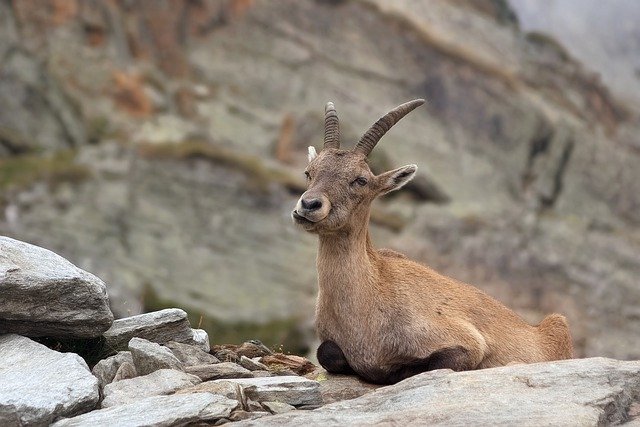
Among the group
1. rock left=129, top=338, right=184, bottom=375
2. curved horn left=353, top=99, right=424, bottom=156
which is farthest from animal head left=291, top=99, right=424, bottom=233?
rock left=129, top=338, right=184, bottom=375

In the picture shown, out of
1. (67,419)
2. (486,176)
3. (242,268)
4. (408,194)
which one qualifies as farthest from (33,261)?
(486,176)

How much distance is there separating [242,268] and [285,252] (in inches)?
110

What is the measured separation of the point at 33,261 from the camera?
11.9 meters

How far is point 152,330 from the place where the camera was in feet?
44.4

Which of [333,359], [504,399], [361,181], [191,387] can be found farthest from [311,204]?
[504,399]

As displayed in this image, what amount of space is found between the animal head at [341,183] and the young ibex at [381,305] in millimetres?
14

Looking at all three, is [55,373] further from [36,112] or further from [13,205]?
[36,112]

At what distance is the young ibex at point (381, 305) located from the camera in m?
13.5

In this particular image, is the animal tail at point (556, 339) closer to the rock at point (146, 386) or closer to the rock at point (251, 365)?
the rock at point (251, 365)

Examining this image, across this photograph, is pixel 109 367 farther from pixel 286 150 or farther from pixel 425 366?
pixel 286 150

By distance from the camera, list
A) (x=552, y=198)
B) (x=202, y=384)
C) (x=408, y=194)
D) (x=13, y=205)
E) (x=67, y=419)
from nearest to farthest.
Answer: (x=67, y=419) < (x=202, y=384) < (x=13, y=205) < (x=408, y=194) < (x=552, y=198)

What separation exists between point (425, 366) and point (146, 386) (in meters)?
3.60

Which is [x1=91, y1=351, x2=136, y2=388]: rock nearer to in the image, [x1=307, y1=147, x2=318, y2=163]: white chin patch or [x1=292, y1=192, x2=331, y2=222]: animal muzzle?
[x1=292, y1=192, x2=331, y2=222]: animal muzzle

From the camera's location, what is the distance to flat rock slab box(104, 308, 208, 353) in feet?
43.1
